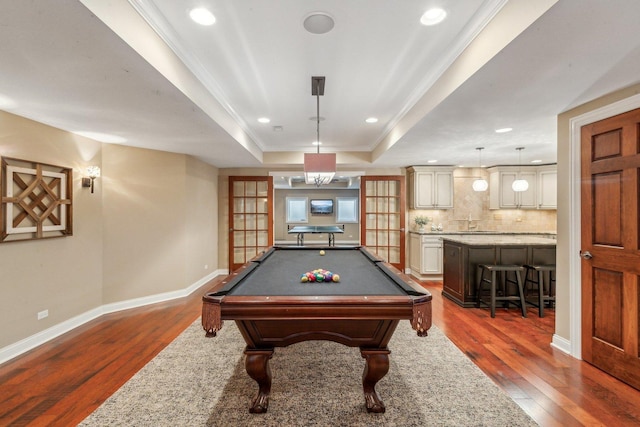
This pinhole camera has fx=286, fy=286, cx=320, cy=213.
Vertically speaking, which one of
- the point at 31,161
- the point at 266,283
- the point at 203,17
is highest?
the point at 203,17

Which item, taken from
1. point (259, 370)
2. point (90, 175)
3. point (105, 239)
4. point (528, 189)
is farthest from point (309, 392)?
point (528, 189)

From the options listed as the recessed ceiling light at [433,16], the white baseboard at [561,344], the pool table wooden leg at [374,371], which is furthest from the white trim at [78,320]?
the white baseboard at [561,344]

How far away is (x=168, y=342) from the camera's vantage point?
9.74 feet

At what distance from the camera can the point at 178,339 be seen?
3.02 metres

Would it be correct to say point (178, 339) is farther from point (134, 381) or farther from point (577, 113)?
point (577, 113)

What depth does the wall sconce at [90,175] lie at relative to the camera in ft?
11.6

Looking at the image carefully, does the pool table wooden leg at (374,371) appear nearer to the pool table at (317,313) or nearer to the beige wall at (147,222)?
the pool table at (317,313)

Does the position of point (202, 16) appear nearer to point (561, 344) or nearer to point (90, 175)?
point (90, 175)

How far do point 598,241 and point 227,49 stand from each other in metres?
3.49

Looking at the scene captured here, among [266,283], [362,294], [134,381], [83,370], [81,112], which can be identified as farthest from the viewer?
[81,112]

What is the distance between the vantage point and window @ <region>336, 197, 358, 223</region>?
11234 mm

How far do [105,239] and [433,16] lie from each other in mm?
4480

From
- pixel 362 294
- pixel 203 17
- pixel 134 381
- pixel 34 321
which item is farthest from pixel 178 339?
pixel 203 17

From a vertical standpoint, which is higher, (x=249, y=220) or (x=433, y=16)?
(x=433, y=16)
